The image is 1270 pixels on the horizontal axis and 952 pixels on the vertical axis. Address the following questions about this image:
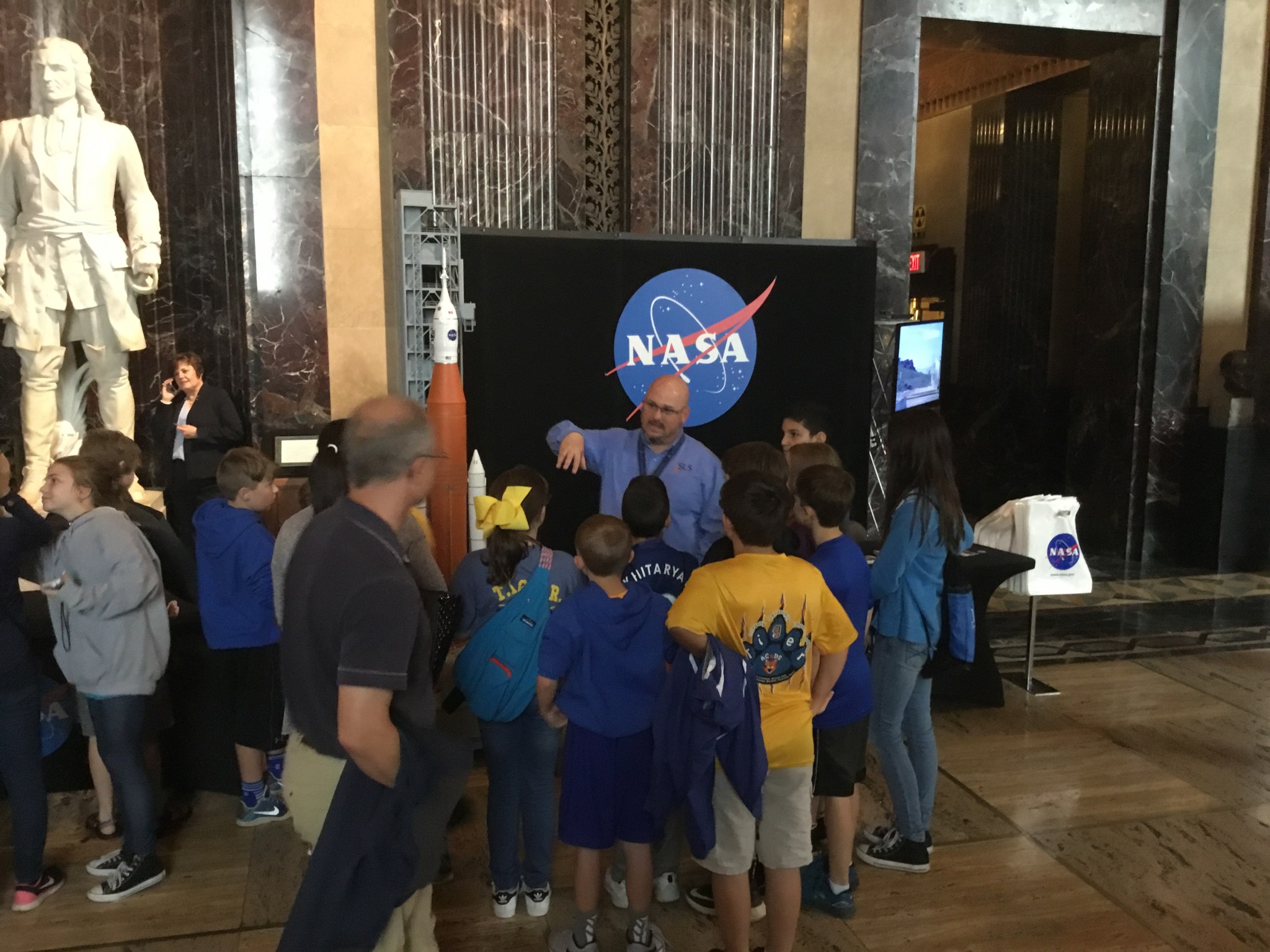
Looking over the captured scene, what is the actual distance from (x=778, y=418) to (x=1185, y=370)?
3724 millimetres

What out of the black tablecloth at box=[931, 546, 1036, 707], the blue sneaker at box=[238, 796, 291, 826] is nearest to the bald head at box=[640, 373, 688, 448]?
the black tablecloth at box=[931, 546, 1036, 707]

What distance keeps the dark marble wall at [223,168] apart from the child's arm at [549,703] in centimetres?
434

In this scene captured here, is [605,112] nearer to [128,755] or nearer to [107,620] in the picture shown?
[107,620]

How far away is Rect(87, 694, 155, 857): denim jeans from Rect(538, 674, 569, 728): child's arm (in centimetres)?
138

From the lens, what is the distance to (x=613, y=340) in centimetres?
679

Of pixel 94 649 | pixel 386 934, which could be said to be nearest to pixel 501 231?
pixel 94 649

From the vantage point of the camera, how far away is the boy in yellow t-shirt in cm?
287

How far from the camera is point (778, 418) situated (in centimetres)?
737

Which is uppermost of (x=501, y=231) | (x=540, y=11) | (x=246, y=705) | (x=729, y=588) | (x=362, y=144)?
(x=540, y=11)

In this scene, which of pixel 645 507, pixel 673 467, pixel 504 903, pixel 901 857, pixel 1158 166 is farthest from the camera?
pixel 1158 166

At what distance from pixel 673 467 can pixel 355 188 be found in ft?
11.8

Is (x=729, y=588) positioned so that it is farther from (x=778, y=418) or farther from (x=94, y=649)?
(x=778, y=418)

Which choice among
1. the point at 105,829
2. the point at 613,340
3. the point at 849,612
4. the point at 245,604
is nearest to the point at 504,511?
the point at 849,612

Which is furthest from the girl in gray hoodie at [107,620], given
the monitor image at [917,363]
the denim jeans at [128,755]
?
the monitor image at [917,363]
